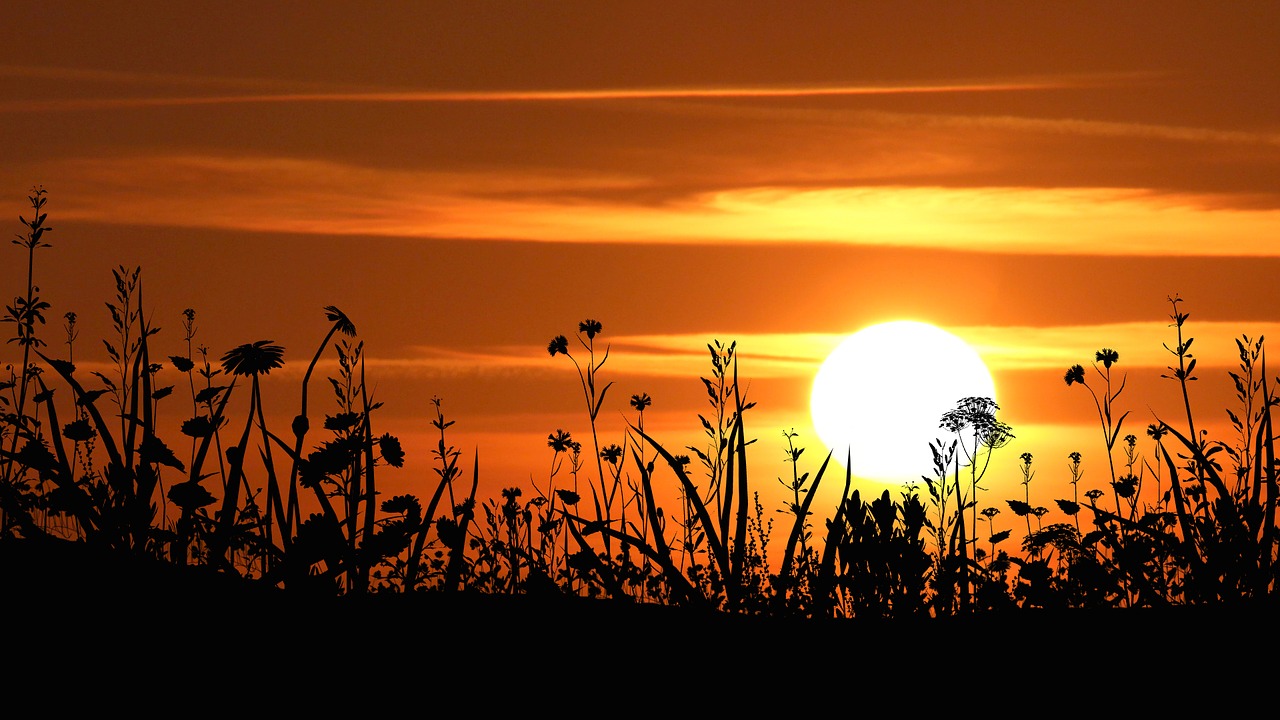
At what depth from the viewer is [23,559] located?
4.91 metres

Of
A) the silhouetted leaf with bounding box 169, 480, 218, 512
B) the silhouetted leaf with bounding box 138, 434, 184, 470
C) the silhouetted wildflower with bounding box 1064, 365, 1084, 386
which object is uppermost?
the silhouetted wildflower with bounding box 1064, 365, 1084, 386

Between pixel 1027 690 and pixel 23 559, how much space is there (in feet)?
12.1

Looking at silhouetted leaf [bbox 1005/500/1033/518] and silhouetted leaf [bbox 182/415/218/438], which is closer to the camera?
silhouetted leaf [bbox 182/415/218/438]

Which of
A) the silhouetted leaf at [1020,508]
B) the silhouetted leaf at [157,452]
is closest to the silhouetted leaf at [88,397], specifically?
the silhouetted leaf at [157,452]

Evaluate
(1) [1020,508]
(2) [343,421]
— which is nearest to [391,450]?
(2) [343,421]

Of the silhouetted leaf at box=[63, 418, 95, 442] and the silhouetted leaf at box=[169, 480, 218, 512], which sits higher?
the silhouetted leaf at box=[63, 418, 95, 442]

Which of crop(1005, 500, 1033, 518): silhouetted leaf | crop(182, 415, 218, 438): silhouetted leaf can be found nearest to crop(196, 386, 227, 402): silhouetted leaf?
crop(182, 415, 218, 438): silhouetted leaf

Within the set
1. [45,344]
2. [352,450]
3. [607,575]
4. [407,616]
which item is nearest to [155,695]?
[407,616]

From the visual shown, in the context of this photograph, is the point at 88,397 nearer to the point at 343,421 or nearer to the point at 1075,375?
the point at 343,421

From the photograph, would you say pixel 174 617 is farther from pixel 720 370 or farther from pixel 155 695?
pixel 720 370

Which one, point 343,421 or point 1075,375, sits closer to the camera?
point 343,421

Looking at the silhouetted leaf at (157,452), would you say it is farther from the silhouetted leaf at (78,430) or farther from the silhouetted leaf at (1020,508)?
the silhouetted leaf at (1020,508)

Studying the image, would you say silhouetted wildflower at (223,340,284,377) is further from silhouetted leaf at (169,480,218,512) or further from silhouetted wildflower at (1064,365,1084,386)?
silhouetted wildflower at (1064,365,1084,386)

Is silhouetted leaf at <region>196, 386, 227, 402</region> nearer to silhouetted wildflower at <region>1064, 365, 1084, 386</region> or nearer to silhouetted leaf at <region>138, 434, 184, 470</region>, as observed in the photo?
silhouetted leaf at <region>138, 434, 184, 470</region>
